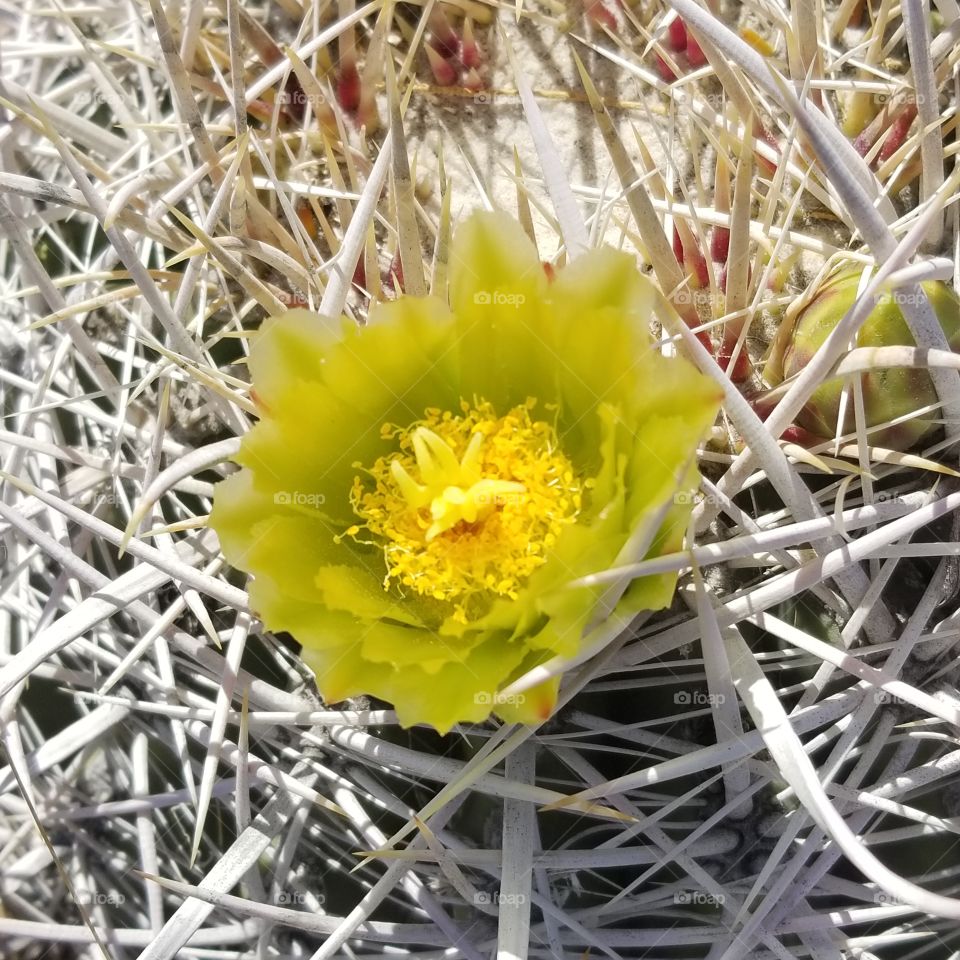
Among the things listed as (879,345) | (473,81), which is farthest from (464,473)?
(473,81)

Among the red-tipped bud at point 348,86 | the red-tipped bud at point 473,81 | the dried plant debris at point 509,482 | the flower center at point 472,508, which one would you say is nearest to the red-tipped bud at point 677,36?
the dried plant debris at point 509,482

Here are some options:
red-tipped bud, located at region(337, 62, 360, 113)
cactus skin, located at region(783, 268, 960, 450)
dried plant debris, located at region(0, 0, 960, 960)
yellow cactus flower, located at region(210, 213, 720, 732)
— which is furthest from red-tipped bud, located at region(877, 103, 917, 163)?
red-tipped bud, located at region(337, 62, 360, 113)

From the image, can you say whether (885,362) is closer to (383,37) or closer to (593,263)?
(593,263)

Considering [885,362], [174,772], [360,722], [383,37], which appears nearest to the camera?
[885,362]

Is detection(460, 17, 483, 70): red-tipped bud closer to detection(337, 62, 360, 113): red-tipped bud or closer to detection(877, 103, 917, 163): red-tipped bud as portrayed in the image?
detection(337, 62, 360, 113): red-tipped bud

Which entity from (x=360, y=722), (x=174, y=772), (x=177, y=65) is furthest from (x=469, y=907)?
(x=177, y=65)
